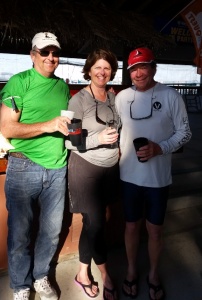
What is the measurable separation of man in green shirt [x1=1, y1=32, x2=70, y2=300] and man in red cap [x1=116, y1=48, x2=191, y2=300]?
54cm

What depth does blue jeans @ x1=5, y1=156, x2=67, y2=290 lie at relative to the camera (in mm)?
2166

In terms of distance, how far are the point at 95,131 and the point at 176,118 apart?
0.65m

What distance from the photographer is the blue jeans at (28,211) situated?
7.11 ft

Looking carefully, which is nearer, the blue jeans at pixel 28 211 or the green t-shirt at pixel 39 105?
the green t-shirt at pixel 39 105

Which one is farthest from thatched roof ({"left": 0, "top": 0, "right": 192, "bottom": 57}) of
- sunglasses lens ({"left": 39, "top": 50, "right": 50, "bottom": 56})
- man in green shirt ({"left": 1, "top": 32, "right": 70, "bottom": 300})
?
sunglasses lens ({"left": 39, "top": 50, "right": 50, "bottom": 56})

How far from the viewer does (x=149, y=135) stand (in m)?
2.22

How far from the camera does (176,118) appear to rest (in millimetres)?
2191

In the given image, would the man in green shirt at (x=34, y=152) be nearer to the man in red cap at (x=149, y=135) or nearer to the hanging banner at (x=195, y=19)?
the man in red cap at (x=149, y=135)

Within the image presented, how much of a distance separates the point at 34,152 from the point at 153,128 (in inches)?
38.0

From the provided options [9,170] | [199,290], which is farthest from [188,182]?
[9,170]

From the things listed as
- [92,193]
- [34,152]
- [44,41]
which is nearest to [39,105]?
[34,152]

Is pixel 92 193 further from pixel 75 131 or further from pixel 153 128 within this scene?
pixel 153 128

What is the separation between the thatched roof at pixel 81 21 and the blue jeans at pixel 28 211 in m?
1.67

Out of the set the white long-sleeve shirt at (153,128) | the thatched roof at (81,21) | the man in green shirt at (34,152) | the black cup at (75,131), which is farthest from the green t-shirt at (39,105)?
the thatched roof at (81,21)
